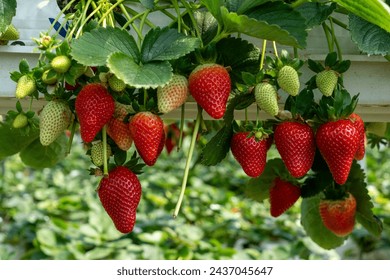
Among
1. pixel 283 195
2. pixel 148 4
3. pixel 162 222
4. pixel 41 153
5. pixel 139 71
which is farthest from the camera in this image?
pixel 162 222

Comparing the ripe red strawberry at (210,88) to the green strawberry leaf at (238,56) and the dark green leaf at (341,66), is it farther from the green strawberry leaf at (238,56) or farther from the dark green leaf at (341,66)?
the dark green leaf at (341,66)

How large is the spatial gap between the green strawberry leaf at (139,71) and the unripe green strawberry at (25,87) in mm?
128

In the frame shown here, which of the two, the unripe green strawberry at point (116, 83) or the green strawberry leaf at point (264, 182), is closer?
the unripe green strawberry at point (116, 83)

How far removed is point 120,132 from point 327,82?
25 centimetres

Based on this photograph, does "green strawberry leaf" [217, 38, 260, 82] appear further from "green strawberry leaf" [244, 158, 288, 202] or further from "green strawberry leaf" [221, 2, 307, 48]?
"green strawberry leaf" [244, 158, 288, 202]

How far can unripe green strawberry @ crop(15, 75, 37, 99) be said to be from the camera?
820 mm

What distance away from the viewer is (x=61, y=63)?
79cm

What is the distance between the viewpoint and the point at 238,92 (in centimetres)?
89

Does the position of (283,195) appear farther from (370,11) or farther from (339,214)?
(370,11)

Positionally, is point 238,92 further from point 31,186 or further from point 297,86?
point 31,186

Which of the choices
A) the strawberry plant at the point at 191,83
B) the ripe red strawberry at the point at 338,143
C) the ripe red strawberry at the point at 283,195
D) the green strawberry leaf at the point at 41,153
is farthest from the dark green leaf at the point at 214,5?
the green strawberry leaf at the point at 41,153

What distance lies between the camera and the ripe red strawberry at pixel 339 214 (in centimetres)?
123

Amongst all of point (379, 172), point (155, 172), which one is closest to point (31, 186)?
point (155, 172)

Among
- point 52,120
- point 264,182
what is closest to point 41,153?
point 264,182
